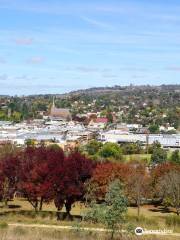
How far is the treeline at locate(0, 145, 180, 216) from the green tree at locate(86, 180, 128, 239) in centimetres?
882

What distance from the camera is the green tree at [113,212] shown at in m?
18.1

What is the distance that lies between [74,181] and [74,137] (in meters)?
82.7

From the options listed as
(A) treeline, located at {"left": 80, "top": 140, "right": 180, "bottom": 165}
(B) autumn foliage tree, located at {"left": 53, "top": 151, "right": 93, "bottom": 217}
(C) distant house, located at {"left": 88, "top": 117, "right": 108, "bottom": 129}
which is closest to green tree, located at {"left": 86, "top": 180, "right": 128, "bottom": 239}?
(B) autumn foliage tree, located at {"left": 53, "top": 151, "right": 93, "bottom": 217}

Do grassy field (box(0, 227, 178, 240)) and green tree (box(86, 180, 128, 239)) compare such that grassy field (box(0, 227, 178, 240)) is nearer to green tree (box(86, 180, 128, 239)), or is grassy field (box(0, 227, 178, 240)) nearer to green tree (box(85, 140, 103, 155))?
green tree (box(86, 180, 128, 239))

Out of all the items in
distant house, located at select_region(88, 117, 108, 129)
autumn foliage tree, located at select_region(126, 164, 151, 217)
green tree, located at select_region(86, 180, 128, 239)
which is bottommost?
distant house, located at select_region(88, 117, 108, 129)

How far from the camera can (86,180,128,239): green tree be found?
18.1m

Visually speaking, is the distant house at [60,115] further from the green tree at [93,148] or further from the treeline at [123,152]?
the green tree at [93,148]

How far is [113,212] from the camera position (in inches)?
711

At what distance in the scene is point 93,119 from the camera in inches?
5974

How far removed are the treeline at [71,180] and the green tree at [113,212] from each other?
8.82 m

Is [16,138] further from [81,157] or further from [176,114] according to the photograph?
[81,157]

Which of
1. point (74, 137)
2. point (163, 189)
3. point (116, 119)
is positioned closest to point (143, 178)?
point (163, 189)

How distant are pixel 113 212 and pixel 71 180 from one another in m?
10.1

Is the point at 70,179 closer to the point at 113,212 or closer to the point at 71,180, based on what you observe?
the point at 71,180
